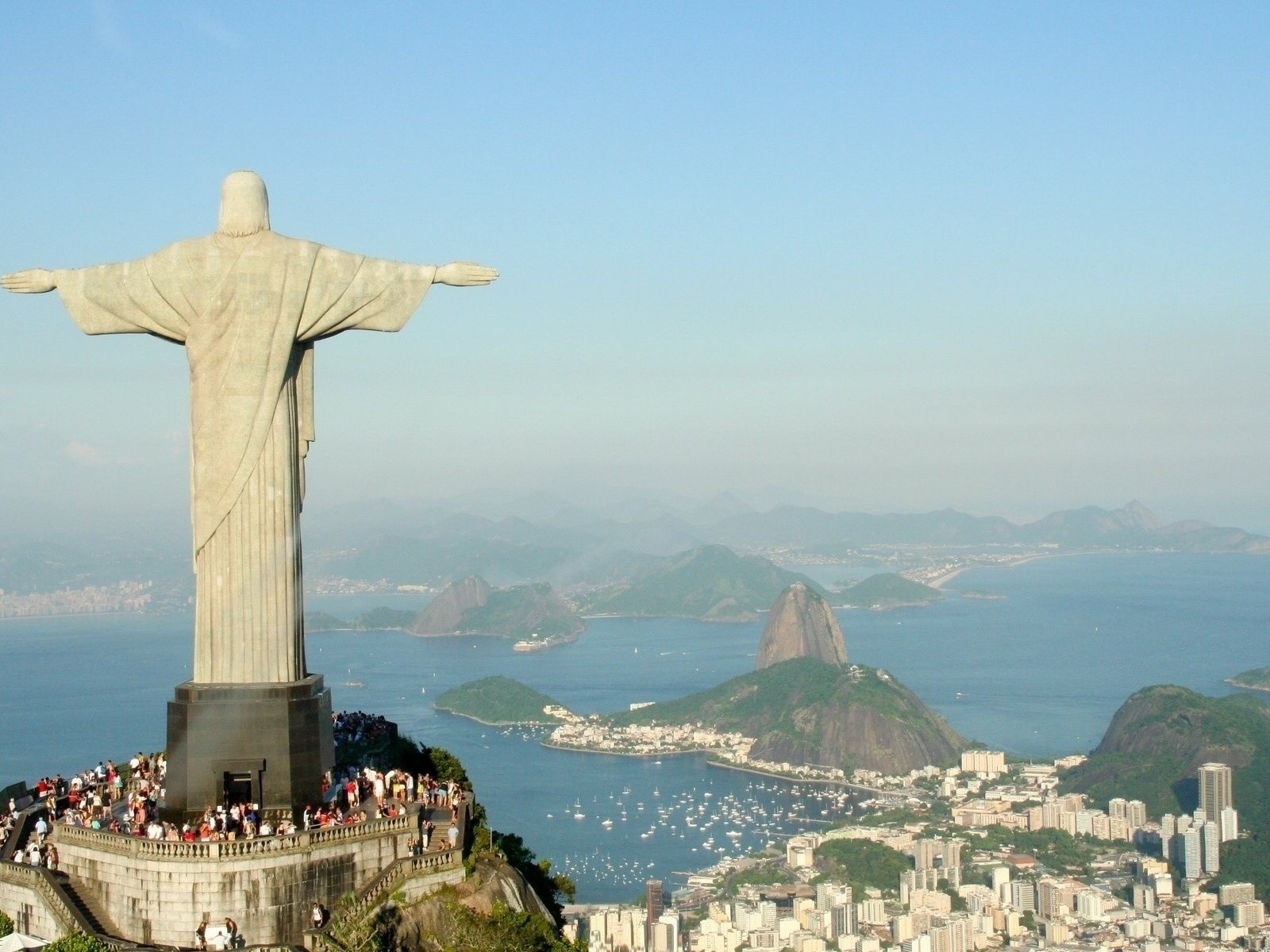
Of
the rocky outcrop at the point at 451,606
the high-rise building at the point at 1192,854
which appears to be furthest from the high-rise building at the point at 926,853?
A: the rocky outcrop at the point at 451,606

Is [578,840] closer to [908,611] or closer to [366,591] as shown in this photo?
[908,611]

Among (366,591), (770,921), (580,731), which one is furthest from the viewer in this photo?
(366,591)

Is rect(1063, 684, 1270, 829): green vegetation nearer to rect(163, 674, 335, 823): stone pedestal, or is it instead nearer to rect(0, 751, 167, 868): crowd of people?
rect(0, 751, 167, 868): crowd of people

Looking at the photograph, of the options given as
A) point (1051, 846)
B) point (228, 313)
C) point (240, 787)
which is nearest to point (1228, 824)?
point (1051, 846)

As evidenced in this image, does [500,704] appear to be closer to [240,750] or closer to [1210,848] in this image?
[1210,848]

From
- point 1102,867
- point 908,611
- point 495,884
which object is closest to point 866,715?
point 1102,867

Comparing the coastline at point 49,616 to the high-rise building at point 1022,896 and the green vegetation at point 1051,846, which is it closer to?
the green vegetation at point 1051,846
